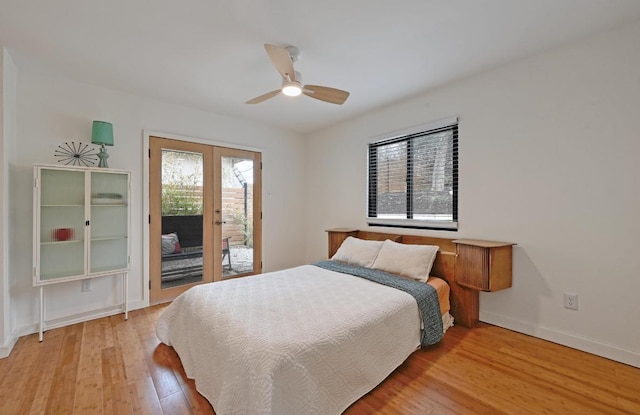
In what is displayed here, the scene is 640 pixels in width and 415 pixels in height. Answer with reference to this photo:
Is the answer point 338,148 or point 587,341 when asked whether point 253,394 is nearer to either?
point 587,341

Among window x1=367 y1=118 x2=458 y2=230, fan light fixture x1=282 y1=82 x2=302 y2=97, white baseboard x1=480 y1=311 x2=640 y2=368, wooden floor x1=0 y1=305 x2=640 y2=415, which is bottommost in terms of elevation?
wooden floor x1=0 y1=305 x2=640 y2=415

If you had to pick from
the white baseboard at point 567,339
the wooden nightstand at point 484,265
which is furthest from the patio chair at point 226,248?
the white baseboard at point 567,339

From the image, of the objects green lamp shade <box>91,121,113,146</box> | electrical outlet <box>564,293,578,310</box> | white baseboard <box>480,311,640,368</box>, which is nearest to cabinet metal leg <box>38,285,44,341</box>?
green lamp shade <box>91,121,113,146</box>

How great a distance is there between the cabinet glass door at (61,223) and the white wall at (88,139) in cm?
16

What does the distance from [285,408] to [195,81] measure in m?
3.00

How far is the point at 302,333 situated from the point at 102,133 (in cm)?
287

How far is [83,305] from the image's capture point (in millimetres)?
2936

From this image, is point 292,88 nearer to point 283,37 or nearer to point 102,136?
point 283,37

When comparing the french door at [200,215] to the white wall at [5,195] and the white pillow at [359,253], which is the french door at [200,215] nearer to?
the white wall at [5,195]

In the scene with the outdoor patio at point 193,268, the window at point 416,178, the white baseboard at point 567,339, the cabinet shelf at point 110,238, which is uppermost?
the window at point 416,178

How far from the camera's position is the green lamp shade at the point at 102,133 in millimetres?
2789

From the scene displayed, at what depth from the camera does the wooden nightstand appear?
242cm

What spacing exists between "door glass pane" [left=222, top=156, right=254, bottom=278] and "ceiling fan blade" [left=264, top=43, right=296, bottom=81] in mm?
2109

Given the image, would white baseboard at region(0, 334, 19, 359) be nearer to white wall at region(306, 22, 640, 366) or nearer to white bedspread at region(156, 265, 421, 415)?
white bedspread at region(156, 265, 421, 415)
